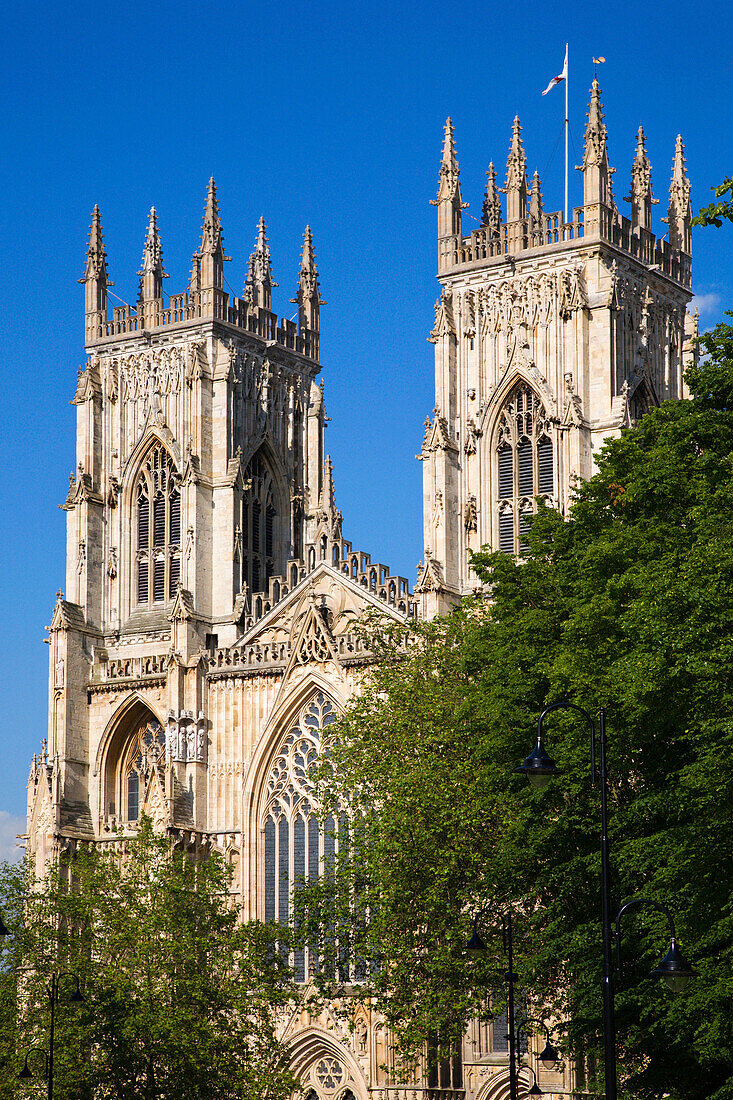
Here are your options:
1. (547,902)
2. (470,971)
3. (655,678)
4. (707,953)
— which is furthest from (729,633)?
(470,971)

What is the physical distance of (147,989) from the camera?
45344 millimetres

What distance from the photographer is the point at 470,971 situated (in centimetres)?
4109

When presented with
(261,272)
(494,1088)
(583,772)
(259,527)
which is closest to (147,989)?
(494,1088)

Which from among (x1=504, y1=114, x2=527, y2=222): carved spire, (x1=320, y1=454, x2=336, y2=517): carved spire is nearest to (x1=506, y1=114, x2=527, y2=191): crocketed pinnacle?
(x1=504, y1=114, x2=527, y2=222): carved spire

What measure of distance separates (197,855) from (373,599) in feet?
30.3

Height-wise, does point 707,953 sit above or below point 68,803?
below

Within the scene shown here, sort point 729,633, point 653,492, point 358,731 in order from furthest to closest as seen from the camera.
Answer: point 358,731 < point 653,492 < point 729,633

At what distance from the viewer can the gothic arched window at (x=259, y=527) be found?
6450 centimetres

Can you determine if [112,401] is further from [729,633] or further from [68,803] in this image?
[729,633]

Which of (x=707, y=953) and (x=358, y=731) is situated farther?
(x=358, y=731)

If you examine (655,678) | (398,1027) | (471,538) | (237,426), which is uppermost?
(237,426)

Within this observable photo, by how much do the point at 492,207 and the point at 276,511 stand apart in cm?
1299

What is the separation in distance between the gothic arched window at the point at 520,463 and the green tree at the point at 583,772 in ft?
30.7

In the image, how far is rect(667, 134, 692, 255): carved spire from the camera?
6162 cm
